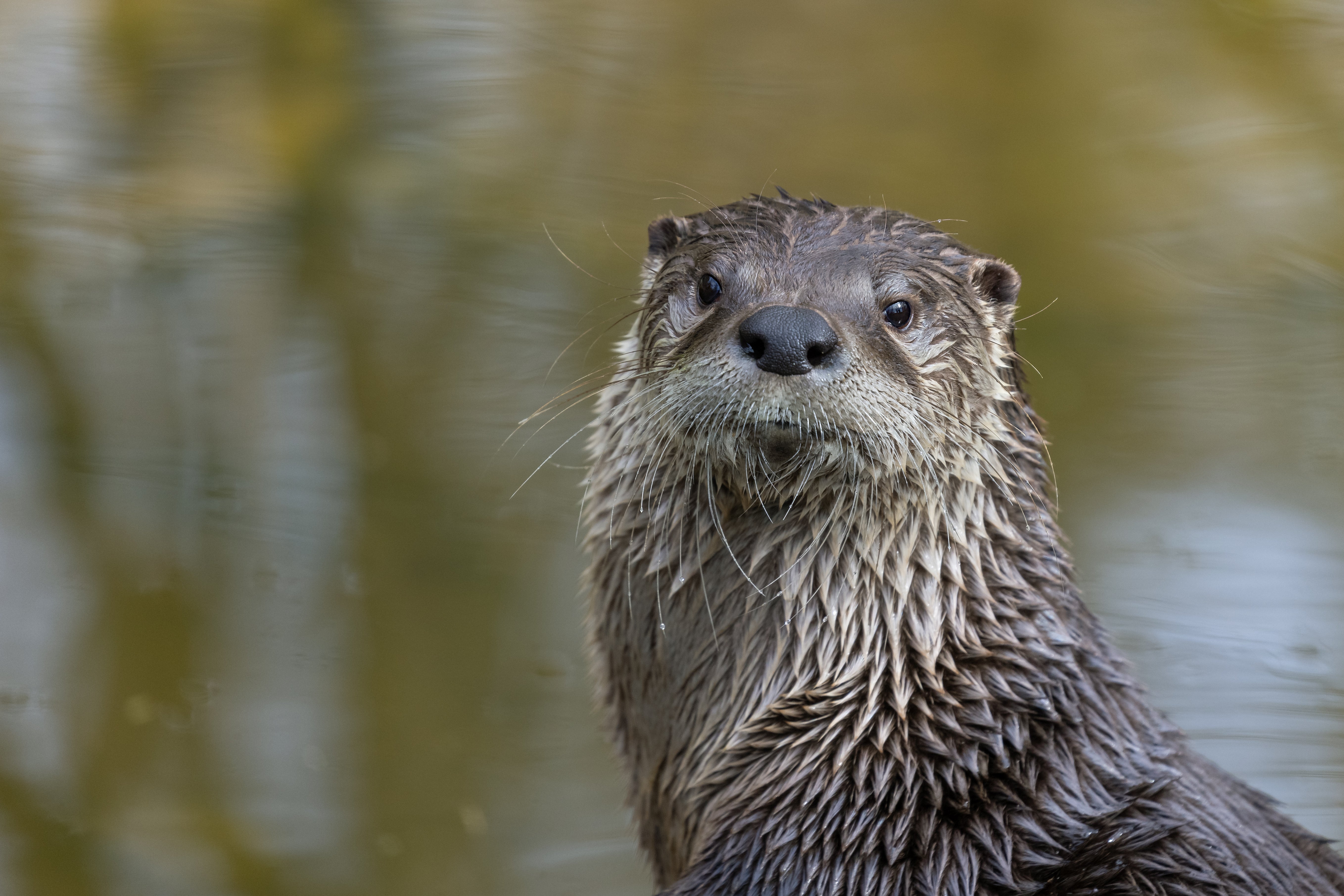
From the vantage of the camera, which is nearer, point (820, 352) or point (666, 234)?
point (820, 352)

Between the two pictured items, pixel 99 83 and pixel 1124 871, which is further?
pixel 99 83

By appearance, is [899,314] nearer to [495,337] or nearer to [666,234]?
[666,234]

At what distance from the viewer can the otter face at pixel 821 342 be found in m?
1.88

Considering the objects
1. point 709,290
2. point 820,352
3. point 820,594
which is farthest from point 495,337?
point 820,352

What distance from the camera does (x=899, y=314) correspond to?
82.5 inches

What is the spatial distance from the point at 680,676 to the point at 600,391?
522 mm

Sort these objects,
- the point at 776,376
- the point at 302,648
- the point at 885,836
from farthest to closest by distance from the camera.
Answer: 1. the point at 302,648
2. the point at 885,836
3. the point at 776,376

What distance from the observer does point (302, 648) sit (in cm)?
407

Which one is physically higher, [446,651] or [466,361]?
[466,361]

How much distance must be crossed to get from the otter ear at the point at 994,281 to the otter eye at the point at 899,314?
7.9 inches

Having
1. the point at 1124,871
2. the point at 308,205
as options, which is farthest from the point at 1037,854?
the point at 308,205

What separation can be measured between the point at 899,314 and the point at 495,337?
238 centimetres

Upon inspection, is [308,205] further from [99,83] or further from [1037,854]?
[1037,854]

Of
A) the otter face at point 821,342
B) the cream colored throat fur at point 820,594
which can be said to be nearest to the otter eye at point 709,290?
the otter face at point 821,342
